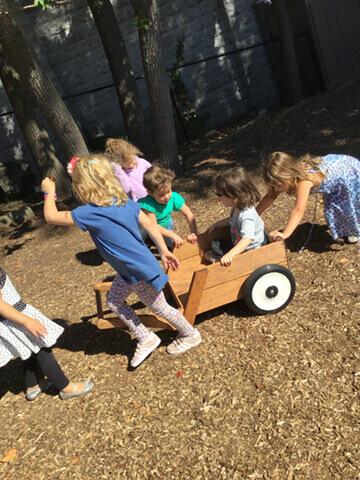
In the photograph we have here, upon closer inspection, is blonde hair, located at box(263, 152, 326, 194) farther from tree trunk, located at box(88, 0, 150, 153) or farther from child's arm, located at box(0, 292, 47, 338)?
tree trunk, located at box(88, 0, 150, 153)

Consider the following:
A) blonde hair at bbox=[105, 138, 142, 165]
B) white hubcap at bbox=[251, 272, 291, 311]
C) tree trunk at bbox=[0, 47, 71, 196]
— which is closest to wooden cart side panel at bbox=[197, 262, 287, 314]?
white hubcap at bbox=[251, 272, 291, 311]

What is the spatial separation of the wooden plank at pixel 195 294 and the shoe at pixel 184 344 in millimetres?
134

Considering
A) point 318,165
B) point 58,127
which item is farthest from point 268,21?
point 318,165

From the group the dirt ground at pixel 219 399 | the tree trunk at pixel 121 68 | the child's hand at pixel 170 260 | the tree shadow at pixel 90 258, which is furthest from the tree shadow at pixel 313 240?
the tree trunk at pixel 121 68

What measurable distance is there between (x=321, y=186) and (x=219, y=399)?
7.48 feet

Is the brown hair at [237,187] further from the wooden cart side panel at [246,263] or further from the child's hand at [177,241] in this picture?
the child's hand at [177,241]

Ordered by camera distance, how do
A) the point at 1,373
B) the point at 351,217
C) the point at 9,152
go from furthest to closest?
the point at 9,152, the point at 351,217, the point at 1,373

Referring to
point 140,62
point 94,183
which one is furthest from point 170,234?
point 140,62

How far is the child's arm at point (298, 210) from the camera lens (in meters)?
3.87

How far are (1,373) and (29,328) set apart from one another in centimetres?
137

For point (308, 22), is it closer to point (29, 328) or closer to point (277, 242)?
point (277, 242)

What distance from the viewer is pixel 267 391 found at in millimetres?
3088

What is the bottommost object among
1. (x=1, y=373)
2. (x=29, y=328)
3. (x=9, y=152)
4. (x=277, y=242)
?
(x=1, y=373)

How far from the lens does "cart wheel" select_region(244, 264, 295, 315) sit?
3.59 m
